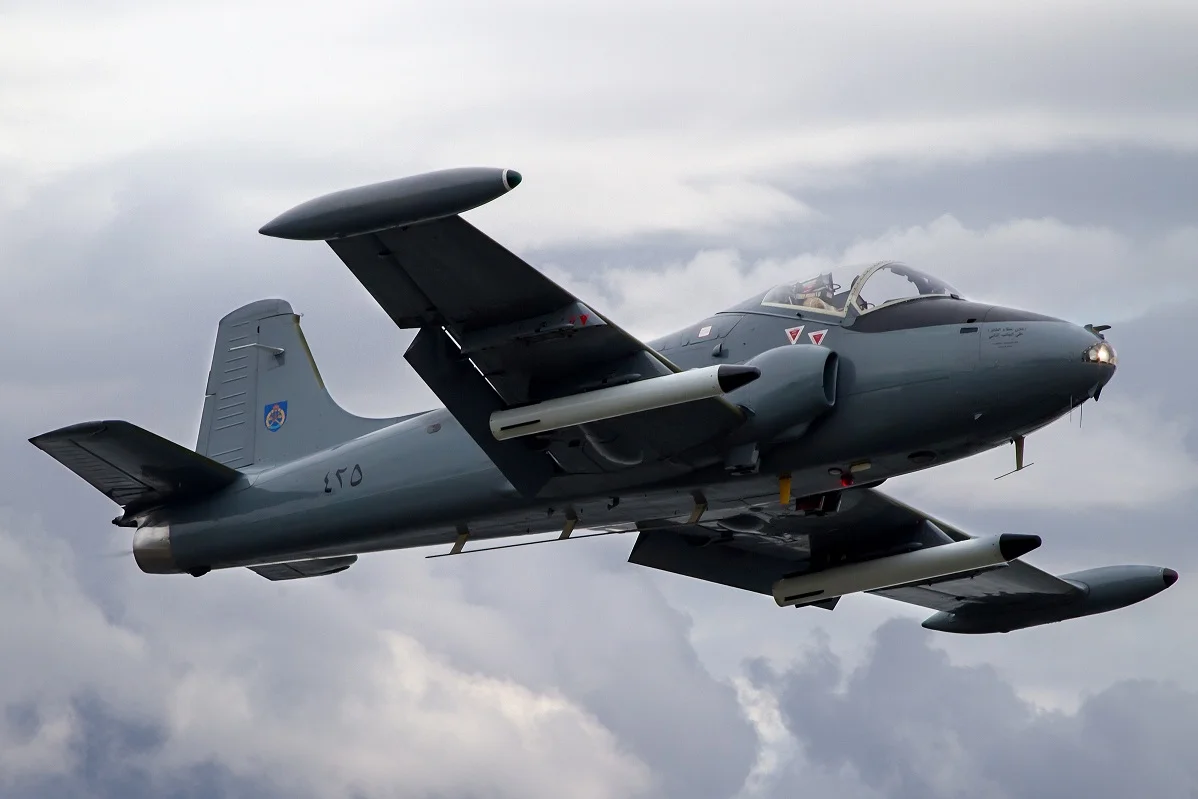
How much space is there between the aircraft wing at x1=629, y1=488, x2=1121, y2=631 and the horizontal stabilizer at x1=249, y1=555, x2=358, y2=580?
4.48m

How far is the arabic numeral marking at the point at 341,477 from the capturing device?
869 inches

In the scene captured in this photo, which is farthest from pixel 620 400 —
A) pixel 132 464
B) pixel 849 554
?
pixel 132 464

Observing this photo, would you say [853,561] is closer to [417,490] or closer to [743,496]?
[743,496]

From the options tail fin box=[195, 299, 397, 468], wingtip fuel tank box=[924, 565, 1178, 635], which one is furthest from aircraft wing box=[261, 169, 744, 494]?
wingtip fuel tank box=[924, 565, 1178, 635]

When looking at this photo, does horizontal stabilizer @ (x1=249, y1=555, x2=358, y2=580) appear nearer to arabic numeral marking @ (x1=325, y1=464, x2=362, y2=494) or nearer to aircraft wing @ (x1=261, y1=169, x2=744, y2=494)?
arabic numeral marking @ (x1=325, y1=464, x2=362, y2=494)

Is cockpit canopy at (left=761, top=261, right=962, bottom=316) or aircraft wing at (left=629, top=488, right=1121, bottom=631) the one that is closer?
cockpit canopy at (left=761, top=261, right=962, bottom=316)

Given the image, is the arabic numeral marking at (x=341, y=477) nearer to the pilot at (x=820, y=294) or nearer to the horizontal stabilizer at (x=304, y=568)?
the horizontal stabilizer at (x=304, y=568)

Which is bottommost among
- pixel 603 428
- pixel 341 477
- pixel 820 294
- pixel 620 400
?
pixel 341 477

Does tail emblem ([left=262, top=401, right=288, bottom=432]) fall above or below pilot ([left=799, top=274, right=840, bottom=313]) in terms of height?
below

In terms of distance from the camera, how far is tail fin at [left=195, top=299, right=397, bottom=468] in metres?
24.3

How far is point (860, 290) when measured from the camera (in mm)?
19359

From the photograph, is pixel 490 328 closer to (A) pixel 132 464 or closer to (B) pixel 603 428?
(B) pixel 603 428

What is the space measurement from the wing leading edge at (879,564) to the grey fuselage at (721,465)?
1789 mm

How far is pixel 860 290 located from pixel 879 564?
5.92m
